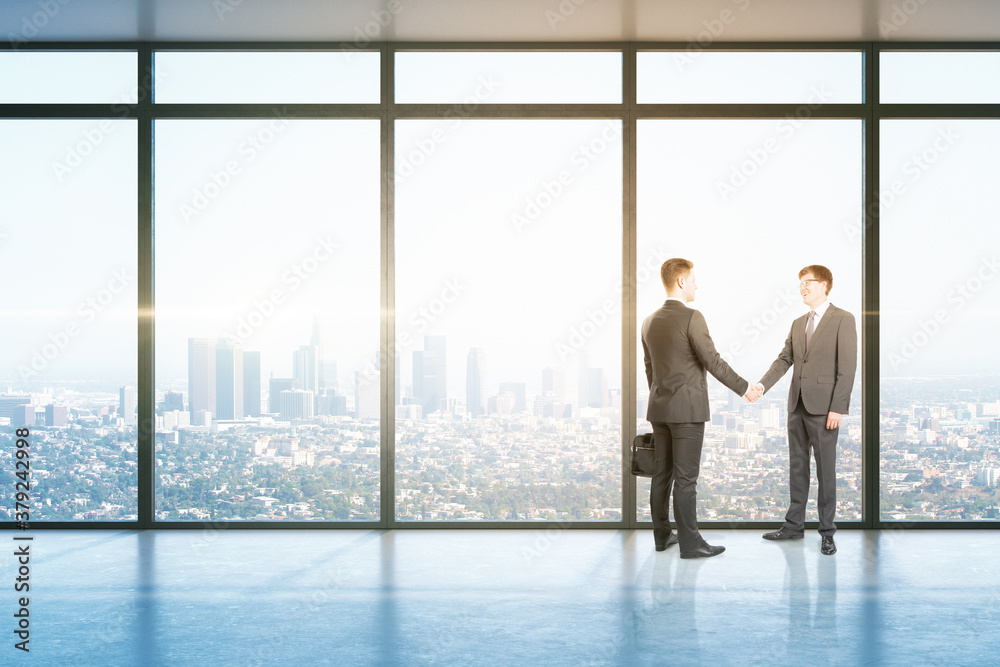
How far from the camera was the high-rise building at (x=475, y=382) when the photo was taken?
5098 mm

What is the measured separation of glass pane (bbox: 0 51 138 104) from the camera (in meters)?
5.14

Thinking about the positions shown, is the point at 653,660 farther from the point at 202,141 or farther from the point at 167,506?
the point at 202,141

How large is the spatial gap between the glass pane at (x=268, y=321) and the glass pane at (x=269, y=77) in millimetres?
178

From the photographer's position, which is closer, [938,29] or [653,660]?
[653,660]

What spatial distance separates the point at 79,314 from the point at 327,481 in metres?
1.95

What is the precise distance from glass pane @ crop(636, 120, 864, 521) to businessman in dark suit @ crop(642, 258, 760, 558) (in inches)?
27.5

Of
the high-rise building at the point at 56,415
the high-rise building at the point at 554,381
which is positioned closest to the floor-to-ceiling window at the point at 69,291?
the high-rise building at the point at 56,415

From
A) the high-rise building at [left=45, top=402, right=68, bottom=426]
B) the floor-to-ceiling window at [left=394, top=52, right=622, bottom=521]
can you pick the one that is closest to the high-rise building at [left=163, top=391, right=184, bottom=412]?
the high-rise building at [left=45, top=402, right=68, bottom=426]

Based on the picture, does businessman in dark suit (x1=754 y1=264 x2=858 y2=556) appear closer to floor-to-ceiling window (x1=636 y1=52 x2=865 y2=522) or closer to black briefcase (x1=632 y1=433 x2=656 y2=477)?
floor-to-ceiling window (x1=636 y1=52 x2=865 y2=522)

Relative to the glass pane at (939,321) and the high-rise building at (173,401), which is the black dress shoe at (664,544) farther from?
the high-rise building at (173,401)

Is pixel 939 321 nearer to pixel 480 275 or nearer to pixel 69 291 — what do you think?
pixel 480 275

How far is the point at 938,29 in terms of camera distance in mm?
4902

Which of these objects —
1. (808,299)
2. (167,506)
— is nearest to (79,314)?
(167,506)

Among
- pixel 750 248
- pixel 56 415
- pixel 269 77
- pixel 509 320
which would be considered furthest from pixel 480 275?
pixel 56 415
